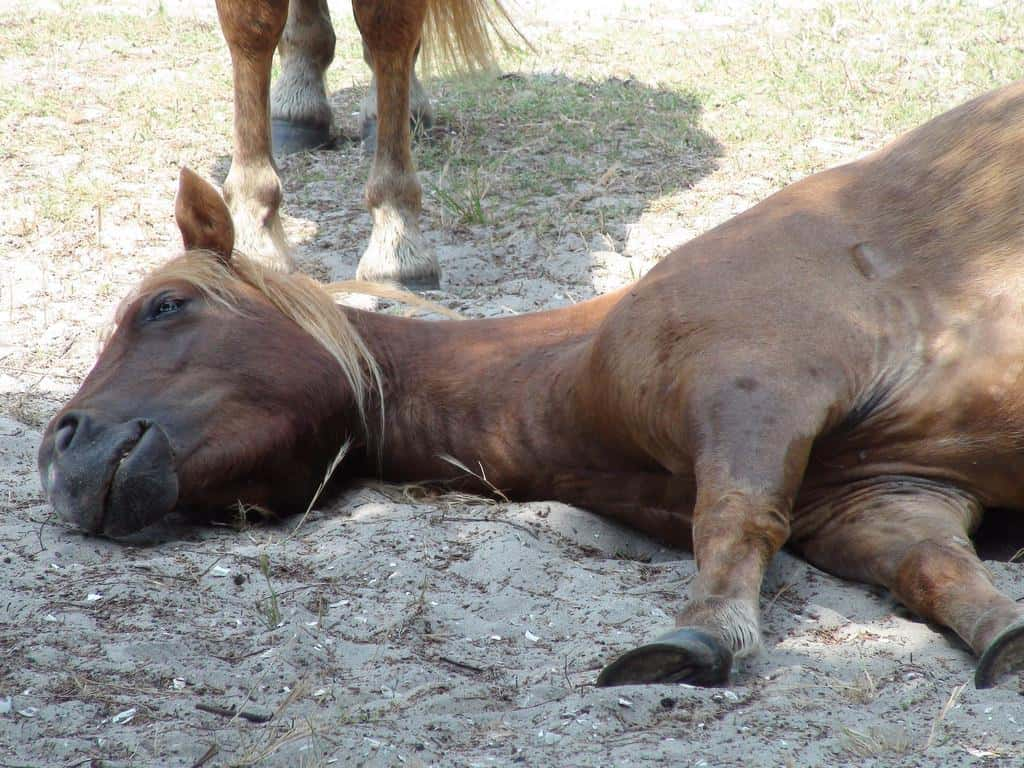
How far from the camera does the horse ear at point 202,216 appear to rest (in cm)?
341

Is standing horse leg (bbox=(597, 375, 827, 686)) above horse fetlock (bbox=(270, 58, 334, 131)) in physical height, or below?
below

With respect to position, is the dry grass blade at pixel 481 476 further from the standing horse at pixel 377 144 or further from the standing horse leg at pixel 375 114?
the standing horse leg at pixel 375 114

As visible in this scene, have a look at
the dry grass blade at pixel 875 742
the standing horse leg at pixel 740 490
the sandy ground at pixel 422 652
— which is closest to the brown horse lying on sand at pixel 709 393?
the standing horse leg at pixel 740 490

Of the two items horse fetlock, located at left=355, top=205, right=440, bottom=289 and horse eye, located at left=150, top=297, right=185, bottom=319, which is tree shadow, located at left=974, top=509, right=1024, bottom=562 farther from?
horse fetlock, located at left=355, top=205, right=440, bottom=289

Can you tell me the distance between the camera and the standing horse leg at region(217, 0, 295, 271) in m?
4.94

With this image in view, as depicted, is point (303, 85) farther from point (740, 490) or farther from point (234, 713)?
point (234, 713)

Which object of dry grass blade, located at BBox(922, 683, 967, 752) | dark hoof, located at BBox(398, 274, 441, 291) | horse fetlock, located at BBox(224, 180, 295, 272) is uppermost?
horse fetlock, located at BBox(224, 180, 295, 272)

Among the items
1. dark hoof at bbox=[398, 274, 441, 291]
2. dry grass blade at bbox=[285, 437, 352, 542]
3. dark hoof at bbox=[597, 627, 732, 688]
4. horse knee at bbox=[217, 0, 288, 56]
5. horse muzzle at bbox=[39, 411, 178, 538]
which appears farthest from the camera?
dark hoof at bbox=[398, 274, 441, 291]

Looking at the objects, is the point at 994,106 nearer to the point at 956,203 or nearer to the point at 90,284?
the point at 956,203

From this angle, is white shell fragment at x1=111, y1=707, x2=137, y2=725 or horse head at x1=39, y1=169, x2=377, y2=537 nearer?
white shell fragment at x1=111, y1=707, x2=137, y2=725

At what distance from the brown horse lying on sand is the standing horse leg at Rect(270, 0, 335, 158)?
3.08 metres

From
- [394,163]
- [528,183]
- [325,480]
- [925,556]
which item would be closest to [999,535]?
[925,556]

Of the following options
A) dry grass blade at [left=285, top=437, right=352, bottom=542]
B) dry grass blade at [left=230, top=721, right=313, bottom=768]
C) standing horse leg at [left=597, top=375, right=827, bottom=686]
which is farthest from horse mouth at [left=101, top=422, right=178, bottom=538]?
standing horse leg at [left=597, top=375, right=827, bottom=686]

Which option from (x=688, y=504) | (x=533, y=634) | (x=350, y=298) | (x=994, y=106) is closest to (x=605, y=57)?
(x=350, y=298)
